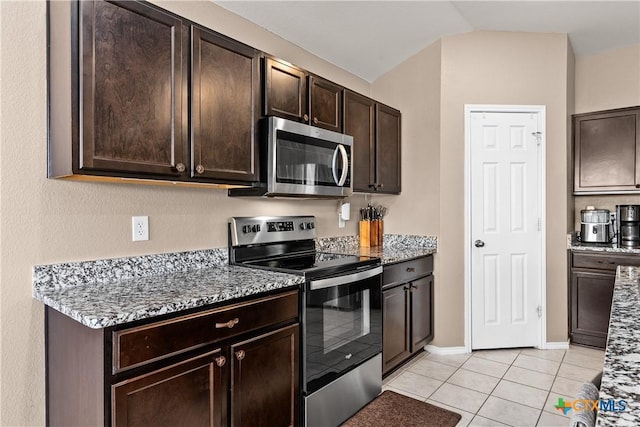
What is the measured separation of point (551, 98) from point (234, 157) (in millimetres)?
2863

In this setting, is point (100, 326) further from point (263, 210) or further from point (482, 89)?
point (482, 89)

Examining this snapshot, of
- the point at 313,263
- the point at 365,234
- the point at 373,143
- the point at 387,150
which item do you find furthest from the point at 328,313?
the point at 387,150

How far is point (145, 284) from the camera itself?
1.82 meters

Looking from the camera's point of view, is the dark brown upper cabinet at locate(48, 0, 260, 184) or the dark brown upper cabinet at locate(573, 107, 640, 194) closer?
the dark brown upper cabinet at locate(48, 0, 260, 184)

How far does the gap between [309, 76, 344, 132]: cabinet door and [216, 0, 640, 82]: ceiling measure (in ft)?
1.57

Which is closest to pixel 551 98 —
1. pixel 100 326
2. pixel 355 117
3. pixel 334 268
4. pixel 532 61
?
pixel 532 61

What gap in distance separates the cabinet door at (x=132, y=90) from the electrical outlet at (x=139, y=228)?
370 millimetres

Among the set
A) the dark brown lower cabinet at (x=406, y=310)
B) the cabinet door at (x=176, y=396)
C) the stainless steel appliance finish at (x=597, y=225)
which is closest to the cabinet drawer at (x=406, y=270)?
the dark brown lower cabinet at (x=406, y=310)

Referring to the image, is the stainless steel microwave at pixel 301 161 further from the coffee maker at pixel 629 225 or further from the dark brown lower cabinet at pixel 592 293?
the coffee maker at pixel 629 225

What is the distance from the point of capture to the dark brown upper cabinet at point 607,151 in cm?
359

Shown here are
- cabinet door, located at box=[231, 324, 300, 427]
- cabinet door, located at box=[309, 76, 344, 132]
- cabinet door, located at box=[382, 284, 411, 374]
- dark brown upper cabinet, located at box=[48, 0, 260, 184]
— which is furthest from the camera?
cabinet door, located at box=[382, 284, 411, 374]

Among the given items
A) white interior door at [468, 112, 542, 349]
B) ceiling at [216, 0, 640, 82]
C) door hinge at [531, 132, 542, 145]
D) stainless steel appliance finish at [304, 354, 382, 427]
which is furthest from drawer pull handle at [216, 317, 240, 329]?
door hinge at [531, 132, 542, 145]

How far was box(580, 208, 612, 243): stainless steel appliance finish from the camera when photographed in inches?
144

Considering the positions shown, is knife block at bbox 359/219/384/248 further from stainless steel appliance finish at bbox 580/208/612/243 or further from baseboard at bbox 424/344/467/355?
stainless steel appliance finish at bbox 580/208/612/243
